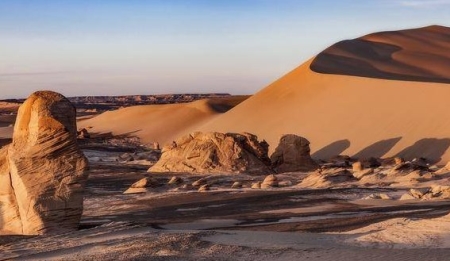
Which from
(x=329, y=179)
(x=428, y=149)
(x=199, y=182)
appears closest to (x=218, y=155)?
(x=199, y=182)

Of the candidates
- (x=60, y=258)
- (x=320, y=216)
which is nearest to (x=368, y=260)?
(x=60, y=258)

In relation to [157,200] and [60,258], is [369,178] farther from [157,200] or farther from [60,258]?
[60,258]

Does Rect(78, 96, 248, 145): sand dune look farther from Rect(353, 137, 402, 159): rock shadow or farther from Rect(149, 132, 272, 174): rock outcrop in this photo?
Rect(149, 132, 272, 174): rock outcrop

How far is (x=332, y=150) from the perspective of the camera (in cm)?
4019

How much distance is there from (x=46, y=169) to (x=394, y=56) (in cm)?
7241

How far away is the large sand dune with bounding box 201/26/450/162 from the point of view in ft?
122

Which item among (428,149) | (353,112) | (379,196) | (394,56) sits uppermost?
(394,56)

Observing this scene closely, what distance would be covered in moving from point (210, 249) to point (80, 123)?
233 ft

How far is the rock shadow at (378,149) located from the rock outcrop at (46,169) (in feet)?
82.7

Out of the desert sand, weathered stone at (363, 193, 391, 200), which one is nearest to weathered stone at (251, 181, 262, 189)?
the desert sand

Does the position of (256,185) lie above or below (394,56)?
below

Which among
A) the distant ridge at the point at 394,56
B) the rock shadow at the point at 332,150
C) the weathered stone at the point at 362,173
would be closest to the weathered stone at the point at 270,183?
the weathered stone at the point at 362,173

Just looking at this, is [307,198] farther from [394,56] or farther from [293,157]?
[394,56]

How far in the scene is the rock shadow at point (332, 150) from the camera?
39125 millimetres
